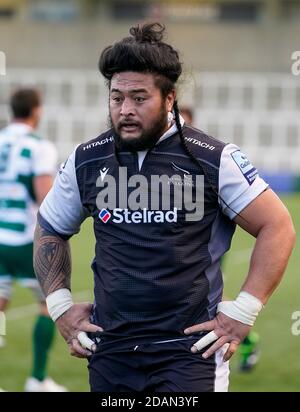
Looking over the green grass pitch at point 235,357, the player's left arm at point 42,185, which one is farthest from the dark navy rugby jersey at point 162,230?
the green grass pitch at point 235,357

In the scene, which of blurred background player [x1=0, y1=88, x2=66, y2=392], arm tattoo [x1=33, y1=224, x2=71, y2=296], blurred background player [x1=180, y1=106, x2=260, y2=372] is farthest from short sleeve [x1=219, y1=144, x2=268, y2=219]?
blurred background player [x1=180, y1=106, x2=260, y2=372]

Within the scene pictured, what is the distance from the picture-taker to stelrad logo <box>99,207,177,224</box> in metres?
4.65

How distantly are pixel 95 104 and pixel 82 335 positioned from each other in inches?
1219

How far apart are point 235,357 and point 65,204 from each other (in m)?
→ 5.16

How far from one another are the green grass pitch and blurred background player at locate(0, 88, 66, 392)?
17.3 inches

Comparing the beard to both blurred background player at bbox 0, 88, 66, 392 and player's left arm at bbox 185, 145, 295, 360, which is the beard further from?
blurred background player at bbox 0, 88, 66, 392

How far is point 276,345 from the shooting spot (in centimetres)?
1034

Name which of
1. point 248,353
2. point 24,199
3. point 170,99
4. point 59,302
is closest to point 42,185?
point 24,199

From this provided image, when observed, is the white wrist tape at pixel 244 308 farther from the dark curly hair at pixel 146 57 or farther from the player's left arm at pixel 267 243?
the dark curly hair at pixel 146 57

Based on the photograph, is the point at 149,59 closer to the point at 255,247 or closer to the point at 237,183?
the point at 237,183

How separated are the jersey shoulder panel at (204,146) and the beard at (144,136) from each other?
0.47 feet
